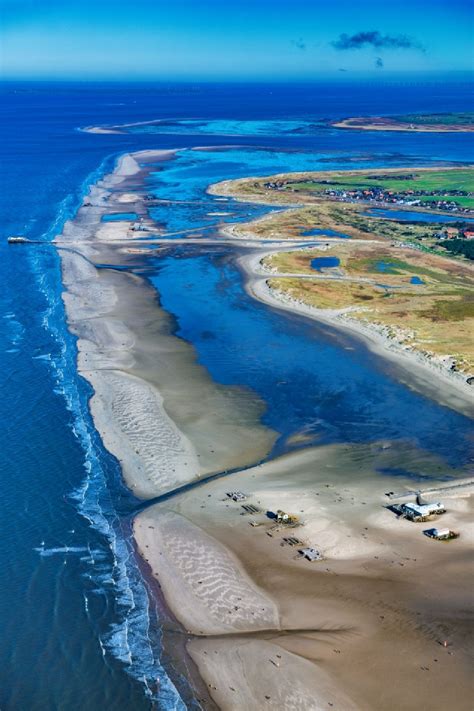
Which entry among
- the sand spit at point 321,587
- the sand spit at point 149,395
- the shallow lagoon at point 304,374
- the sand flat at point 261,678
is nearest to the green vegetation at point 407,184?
the shallow lagoon at point 304,374

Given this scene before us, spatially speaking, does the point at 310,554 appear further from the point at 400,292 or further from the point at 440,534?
the point at 400,292

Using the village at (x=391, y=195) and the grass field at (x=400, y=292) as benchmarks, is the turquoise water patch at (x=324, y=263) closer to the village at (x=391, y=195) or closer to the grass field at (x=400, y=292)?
the grass field at (x=400, y=292)

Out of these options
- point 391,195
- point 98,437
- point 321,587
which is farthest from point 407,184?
point 321,587

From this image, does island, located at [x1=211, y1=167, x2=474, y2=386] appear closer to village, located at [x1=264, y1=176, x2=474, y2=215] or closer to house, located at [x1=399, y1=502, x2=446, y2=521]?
village, located at [x1=264, y1=176, x2=474, y2=215]

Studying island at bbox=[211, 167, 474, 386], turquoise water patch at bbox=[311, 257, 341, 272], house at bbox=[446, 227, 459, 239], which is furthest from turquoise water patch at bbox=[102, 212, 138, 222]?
house at bbox=[446, 227, 459, 239]

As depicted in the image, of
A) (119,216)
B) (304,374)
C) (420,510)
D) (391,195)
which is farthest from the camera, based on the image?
(391,195)

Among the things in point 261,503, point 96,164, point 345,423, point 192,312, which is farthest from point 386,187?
point 261,503
